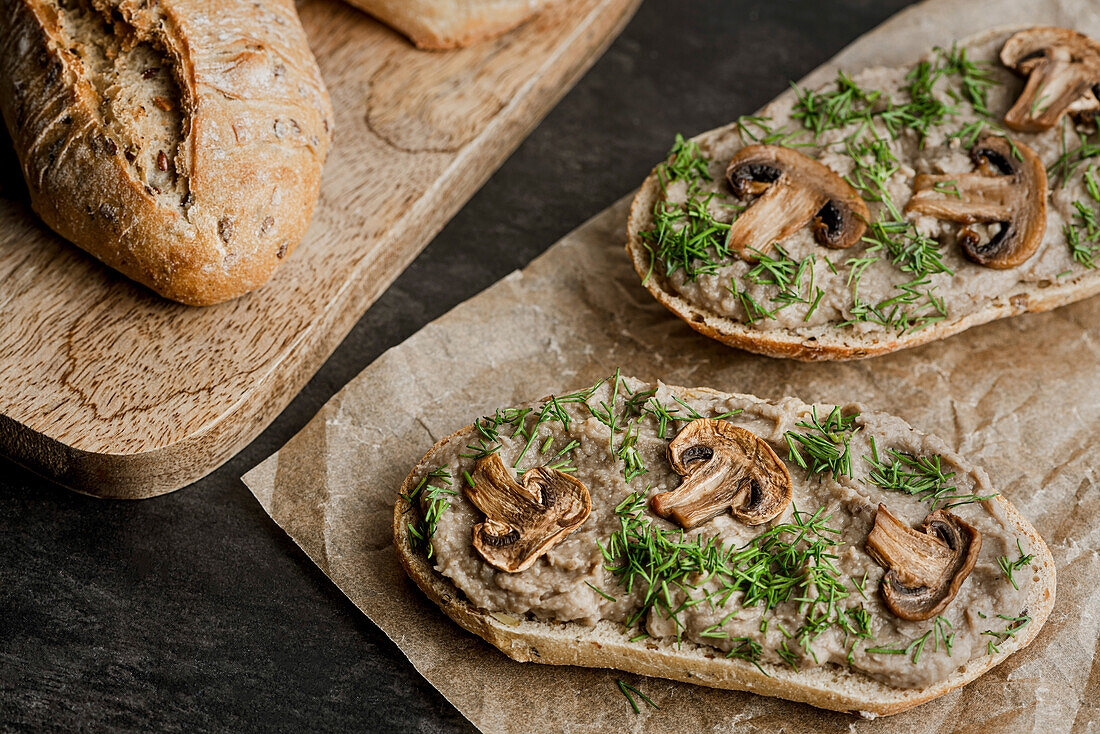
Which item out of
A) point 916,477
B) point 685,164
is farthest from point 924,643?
point 685,164

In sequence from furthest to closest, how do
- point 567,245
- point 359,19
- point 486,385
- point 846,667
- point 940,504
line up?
1. point 359,19
2. point 567,245
3. point 486,385
4. point 940,504
5. point 846,667

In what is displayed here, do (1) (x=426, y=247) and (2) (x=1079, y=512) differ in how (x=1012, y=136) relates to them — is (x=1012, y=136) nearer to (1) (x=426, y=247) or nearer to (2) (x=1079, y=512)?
(2) (x=1079, y=512)

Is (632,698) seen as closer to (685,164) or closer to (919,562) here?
(919,562)

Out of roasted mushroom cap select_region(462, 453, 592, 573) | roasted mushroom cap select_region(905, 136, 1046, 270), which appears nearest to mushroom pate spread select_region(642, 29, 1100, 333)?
roasted mushroom cap select_region(905, 136, 1046, 270)

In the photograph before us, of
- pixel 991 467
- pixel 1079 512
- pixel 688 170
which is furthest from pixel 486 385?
pixel 1079 512

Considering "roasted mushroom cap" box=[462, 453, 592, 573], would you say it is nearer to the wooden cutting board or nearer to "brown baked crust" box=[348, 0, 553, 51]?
the wooden cutting board

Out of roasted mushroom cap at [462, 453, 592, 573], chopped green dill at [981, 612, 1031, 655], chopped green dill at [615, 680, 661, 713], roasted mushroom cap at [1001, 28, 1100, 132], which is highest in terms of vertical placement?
roasted mushroom cap at [1001, 28, 1100, 132]

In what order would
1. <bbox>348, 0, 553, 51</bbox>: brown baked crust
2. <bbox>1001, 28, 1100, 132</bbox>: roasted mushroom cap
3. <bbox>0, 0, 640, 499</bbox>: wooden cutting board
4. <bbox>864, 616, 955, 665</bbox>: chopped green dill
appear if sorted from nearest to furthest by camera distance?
<bbox>864, 616, 955, 665</bbox>: chopped green dill < <bbox>0, 0, 640, 499</bbox>: wooden cutting board < <bbox>1001, 28, 1100, 132</bbox>: roasted mushroom cap < <bbox>348, 0, 553, 51</bbox>: brown baked crust
